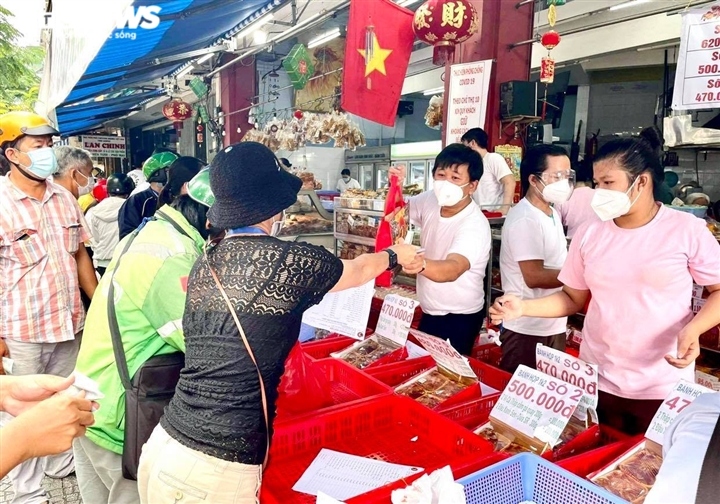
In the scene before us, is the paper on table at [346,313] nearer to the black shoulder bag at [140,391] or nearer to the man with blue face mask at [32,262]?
the black shoulder bag at [140,391]

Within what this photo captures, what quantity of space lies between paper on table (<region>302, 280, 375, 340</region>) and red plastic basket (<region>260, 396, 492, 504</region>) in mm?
616

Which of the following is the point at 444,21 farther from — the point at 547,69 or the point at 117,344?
the point at 117,344

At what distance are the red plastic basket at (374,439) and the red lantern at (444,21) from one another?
11.7 feet

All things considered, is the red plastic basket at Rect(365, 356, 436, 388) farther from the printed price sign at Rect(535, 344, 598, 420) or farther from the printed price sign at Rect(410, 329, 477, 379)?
the printed price sign at Rect(535, 344, 598, 420)

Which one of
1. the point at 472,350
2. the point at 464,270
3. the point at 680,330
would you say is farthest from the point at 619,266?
the point at 472,350

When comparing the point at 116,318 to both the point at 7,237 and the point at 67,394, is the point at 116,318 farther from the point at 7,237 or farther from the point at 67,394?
the point at 7,237

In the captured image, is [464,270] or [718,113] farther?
[718,113]

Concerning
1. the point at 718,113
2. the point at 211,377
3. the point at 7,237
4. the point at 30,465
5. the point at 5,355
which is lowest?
the point at 30,465

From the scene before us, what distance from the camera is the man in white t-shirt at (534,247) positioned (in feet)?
8.46

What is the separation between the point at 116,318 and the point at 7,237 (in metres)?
1.28

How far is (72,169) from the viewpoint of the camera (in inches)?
152

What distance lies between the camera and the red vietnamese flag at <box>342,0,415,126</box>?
423 cm

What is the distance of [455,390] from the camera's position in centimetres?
208

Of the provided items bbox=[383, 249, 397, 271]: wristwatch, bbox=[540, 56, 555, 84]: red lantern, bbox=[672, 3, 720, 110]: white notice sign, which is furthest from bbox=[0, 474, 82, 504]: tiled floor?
bbox=[540, 56, 555, 84]: red lantern
